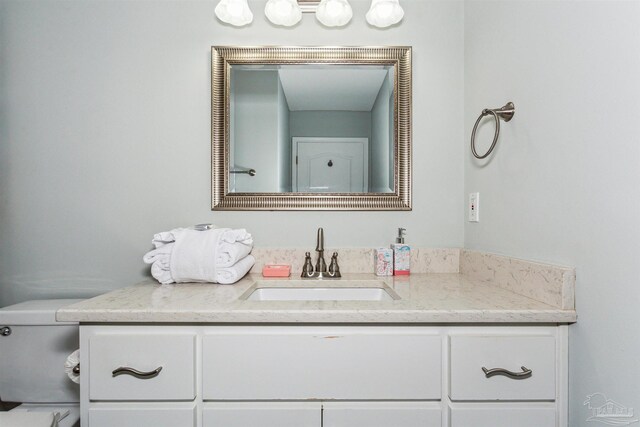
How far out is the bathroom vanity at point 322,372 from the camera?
31.4 inches

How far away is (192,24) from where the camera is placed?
1395mm

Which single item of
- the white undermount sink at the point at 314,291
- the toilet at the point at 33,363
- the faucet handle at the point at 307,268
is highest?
the faucet handle at the point at 307,268

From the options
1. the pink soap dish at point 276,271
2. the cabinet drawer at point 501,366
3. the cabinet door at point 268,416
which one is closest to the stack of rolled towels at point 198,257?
the pink soap dish at point 276,271

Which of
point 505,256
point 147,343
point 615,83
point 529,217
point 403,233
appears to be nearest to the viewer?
point 615,83

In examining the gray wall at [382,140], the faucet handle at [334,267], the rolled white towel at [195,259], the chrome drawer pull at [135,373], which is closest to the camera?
the chrome drawer pull at [135,373]

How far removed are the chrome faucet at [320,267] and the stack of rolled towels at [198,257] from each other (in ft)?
0.85

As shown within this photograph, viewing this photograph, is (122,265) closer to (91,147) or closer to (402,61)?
(91,147)

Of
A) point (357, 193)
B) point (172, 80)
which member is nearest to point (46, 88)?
point (172, 80)

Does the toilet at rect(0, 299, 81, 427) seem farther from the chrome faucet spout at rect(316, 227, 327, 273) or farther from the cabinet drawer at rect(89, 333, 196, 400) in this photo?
the chrome faucet spout at rect(316, 227, 327, 273)

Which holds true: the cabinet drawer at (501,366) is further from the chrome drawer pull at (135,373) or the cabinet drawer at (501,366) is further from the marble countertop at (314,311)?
the chrome drawer pull at (135,373)

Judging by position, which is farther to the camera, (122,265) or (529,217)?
(122,265)

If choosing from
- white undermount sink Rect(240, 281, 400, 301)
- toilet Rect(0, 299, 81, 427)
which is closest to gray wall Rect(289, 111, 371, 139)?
white undermount sink Rect(240, 281, 400, 301)

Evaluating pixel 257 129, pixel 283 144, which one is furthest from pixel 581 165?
pixel 257 129

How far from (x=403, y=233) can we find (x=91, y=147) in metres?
1.41
